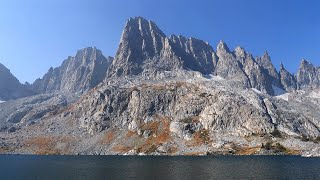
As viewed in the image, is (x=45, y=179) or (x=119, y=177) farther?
(x=119, y=177)

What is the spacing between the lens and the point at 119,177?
99.5 meters

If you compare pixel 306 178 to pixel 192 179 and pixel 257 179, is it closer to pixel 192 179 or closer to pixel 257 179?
pixel 257 179

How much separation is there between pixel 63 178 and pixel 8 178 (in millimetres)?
15826

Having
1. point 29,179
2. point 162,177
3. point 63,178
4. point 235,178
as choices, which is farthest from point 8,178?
point 235,178

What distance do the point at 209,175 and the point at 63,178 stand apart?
43.1 metres

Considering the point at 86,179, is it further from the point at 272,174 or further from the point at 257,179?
the point at 272,174

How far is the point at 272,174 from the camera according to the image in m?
103

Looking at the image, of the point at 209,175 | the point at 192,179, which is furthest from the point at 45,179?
the point at 209,175

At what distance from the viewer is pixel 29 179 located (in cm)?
9288

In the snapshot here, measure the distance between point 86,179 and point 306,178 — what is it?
205ft

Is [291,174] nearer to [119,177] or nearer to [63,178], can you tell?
[119,177]

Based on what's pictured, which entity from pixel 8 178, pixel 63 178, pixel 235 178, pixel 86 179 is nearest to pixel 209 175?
pixel 235 178

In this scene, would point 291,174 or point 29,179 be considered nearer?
point 29,179

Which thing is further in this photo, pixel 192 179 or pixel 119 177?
pixel 119 177
